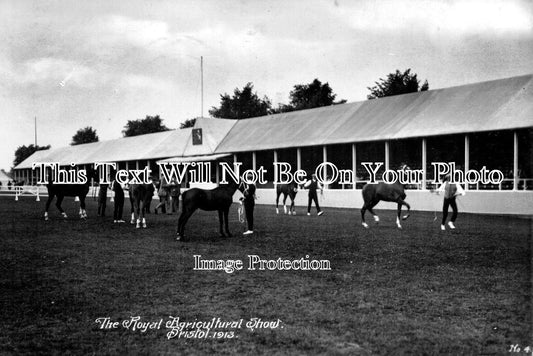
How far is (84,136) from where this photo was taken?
11512cm

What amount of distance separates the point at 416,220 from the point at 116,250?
466 inches

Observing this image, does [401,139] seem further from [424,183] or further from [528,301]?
[528,301]

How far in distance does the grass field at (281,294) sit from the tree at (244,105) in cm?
6903

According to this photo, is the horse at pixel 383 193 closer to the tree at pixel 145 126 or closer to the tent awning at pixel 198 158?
Answer: the tent awning at pixel 198 158

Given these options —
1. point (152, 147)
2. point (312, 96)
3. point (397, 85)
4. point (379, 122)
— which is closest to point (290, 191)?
point (379, 122)

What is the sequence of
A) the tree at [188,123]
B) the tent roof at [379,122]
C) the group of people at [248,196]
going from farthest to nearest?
the tree at [188,123] < the tent roof at [379,122] < the group of people at [248,196]

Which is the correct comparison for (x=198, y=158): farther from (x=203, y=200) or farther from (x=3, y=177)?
(x=3, y=177)

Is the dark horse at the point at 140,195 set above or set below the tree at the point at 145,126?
below

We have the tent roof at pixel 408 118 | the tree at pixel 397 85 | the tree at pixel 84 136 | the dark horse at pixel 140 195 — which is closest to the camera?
the dark horse at pixel 140 195

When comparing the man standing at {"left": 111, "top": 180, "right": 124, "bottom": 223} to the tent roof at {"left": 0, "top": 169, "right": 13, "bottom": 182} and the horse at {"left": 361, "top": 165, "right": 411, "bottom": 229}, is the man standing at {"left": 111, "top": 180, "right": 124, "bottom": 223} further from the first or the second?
the tent roof at {"left": 0, "top": 169, "right": 13, "bottom": 182}

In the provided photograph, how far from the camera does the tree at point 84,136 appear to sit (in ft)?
377

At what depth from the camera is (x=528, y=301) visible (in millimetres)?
6891

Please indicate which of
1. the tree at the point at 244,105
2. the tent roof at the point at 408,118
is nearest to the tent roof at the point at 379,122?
the tent roof at the point at 408,118

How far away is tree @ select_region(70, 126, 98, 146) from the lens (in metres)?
115
